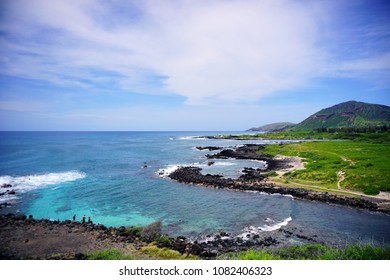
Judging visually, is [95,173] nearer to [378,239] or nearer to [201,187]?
[201,187]

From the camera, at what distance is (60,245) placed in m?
14.7

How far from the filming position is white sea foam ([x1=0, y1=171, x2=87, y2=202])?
2909 cm

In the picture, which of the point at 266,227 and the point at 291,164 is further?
the point at 291,164

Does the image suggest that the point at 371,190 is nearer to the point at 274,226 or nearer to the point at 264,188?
the point at 264,188

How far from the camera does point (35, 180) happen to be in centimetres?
3397

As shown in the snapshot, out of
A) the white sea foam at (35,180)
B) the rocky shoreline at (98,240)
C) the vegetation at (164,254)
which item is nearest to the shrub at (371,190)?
the rocky shoreline at (98,240)

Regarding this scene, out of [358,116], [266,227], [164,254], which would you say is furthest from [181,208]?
[358,116]

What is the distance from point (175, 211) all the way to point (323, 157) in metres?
38.0

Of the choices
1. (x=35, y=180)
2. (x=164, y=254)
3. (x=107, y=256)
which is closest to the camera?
(x=107, y=256)

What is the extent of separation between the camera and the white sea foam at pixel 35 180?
1145 inches

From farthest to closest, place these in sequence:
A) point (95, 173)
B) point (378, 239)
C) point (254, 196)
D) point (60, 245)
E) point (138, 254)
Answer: point (95, 173) < point (254, 196) < point (378, 239) < point (60, 245) < point (138, 254)

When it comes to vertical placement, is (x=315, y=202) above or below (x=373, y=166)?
below

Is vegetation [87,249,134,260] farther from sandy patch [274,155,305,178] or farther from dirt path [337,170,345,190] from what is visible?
sandy patch [274,155,305,178]

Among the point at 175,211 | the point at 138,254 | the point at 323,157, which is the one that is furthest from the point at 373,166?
the point at 138,254
